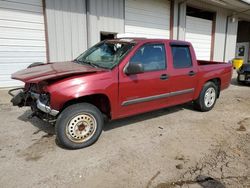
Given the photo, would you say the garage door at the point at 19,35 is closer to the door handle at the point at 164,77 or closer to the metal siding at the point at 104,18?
the metal siding at the point at 104,18

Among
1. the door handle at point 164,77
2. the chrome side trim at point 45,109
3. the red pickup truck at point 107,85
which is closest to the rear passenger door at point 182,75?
the red pickup truck at point 107,85

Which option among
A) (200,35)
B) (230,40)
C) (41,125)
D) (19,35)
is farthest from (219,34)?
(41,125)

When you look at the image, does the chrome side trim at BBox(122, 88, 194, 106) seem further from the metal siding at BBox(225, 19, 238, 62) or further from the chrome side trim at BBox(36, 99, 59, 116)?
the metal siding at BBox(225, 19, 238, 62)

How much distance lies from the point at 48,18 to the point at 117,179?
699 cm

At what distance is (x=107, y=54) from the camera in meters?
4.58

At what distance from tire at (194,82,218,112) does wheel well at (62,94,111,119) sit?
9.02ft

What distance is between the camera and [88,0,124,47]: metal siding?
30.5 ft

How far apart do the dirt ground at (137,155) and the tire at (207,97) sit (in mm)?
516

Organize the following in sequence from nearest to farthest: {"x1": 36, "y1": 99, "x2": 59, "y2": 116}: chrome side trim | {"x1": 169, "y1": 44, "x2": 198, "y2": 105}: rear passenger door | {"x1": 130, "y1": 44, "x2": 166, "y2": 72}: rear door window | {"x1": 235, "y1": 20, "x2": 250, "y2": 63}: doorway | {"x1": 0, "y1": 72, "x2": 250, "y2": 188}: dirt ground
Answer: {"x1": 0, "y1": 72, "x2": 250, "y2": 188}: dirt ground → {"x1": 36, "y1": 99, "x2": 59, "y2": 116}: chrome side trim → {"x1": 130, "y1": 44, "x2": 166, "y2": 72}: rear door window → {"x1": 169, "y1": 44, "x2": 198, "y2": 105}: rear passenger door → {"x1": 235, "y1": 20, "x2": 250, "y2": 63}: doorway

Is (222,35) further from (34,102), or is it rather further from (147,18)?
(34,102)

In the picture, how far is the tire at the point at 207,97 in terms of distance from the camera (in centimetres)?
580

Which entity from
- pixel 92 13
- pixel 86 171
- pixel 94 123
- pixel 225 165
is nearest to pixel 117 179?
pixel 86 171

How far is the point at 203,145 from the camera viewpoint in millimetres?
3986

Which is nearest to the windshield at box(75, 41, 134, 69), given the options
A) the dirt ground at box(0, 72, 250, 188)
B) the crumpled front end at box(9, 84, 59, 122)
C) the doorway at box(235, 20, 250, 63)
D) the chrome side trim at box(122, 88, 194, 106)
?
the chrome side trim at box(122, 88, 194, 106)
